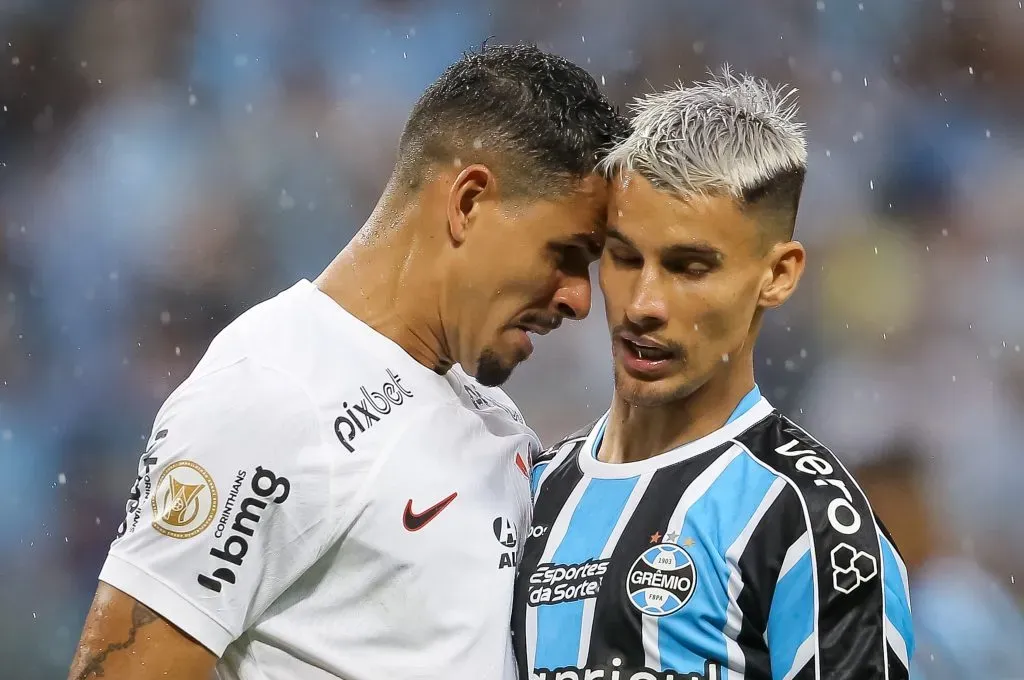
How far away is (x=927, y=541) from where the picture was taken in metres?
5.17

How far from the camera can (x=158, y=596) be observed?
224 cm

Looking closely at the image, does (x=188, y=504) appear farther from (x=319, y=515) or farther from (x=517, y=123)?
(x=517, y=123)

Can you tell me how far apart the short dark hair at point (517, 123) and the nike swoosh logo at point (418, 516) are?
76 cm

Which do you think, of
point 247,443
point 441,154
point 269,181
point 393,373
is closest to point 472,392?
point 393,373

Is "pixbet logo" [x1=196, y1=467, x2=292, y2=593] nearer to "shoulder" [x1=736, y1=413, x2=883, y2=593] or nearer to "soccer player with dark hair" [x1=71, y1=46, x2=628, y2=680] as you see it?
"soccer player with dark hair" [x1=71, y1=46, x2=628, y2=680]

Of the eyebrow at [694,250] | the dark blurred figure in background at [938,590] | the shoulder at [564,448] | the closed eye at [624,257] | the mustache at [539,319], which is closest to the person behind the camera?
the eyebrow at [694,250]

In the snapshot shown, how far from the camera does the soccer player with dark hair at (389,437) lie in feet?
7.45

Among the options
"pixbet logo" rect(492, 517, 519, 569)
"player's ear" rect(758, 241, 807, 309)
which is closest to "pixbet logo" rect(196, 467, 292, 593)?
"pixbet logo" rect(492, 517, 519, 569)

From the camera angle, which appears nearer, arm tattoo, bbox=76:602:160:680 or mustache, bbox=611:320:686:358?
arm tattoo, bbox=76:602:160:680

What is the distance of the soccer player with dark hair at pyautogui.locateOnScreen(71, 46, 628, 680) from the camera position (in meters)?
2.27

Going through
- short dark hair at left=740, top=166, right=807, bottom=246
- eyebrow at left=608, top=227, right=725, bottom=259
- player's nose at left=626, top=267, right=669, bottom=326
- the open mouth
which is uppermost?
short dark hair at left=740, top=166, right=807, bottom=246

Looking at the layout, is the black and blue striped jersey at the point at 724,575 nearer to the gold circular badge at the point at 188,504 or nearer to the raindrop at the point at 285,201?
the gold circular badge at the point at 188,504

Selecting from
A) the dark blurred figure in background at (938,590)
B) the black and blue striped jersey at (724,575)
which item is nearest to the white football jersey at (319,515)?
the black and blue striped jersey at (724,575)

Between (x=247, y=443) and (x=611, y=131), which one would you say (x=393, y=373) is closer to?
(x=247, y=443)
